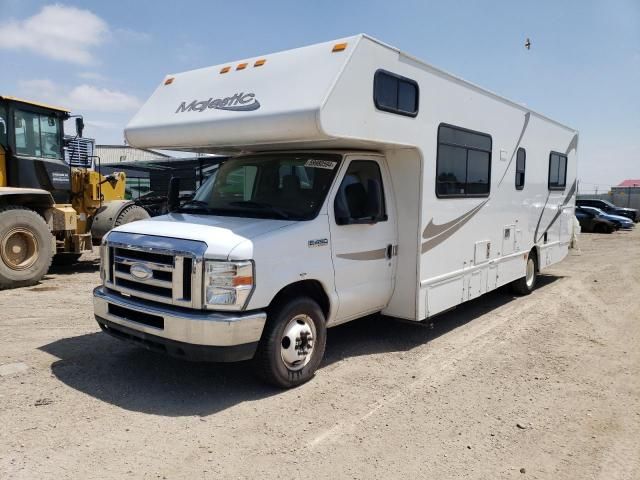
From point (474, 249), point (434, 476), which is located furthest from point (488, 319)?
point (434, 476)

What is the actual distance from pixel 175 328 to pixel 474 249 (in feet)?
14.6

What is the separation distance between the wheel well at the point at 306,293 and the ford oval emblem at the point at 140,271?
1102mm

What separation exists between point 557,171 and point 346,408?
311 inches

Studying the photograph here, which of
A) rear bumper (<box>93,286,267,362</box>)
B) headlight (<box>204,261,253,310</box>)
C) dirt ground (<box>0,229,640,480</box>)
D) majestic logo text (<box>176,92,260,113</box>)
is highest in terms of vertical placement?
majestic logo text (<box>176,92,260,113</box>)

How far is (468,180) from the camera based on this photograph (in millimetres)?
6984

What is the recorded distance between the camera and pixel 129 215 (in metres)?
11.5

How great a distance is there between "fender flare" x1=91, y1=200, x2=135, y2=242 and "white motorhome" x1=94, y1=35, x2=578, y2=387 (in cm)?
515

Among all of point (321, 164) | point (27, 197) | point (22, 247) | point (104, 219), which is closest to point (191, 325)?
point (321, 164)

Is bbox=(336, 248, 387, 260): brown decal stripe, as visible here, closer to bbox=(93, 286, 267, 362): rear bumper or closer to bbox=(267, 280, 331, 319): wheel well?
bbox=(267, 280, 331, 319): wheel well

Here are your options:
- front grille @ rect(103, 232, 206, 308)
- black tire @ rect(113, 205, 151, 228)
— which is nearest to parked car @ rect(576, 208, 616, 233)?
black tire @ rect(113, 205, 151, 228)

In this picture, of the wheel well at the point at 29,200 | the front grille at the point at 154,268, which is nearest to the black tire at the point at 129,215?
the wheel well at the point at 29,200

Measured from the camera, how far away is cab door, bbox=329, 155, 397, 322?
5.23 metres

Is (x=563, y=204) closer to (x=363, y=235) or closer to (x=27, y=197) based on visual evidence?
(x=363, y=235)

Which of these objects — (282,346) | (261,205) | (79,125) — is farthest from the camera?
(79,125)
